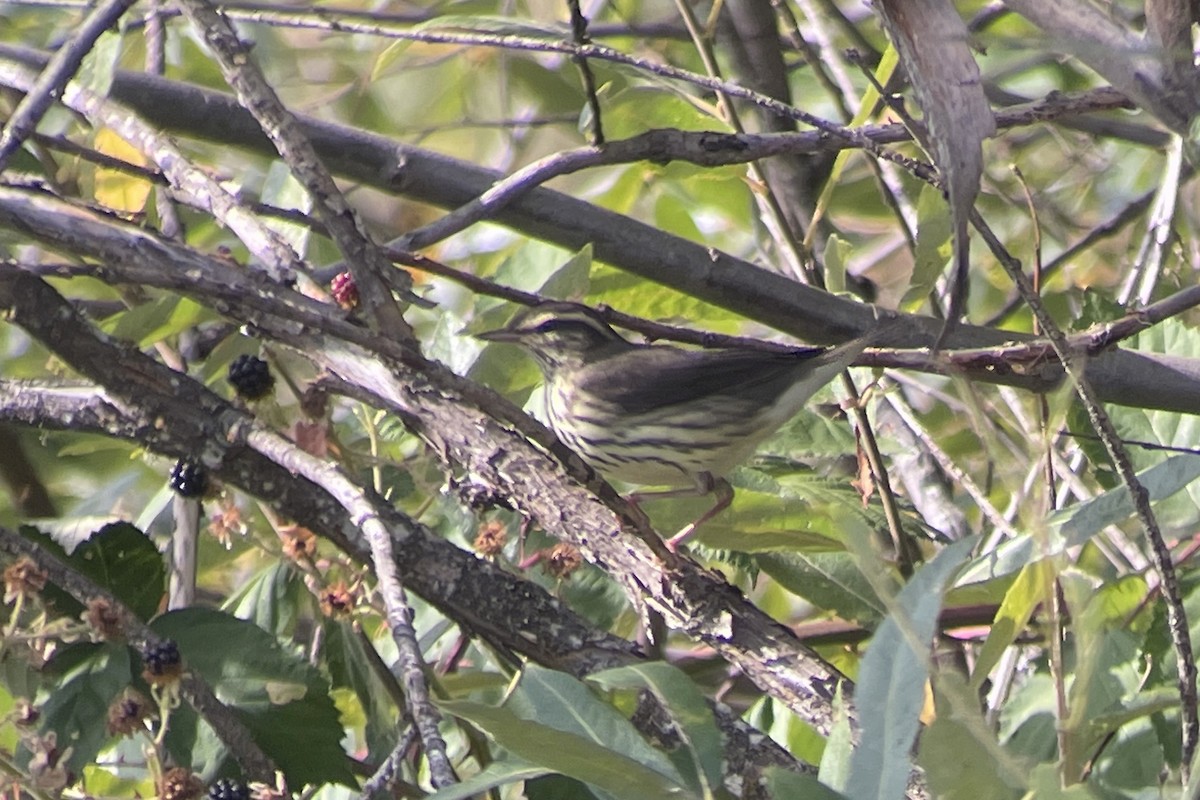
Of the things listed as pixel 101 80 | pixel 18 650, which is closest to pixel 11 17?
pixel 101 80

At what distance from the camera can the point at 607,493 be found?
6.82 ft

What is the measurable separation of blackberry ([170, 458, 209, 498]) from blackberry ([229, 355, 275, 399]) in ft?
0.51

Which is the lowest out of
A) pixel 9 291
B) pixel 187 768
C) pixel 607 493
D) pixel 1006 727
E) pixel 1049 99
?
pixel 187 768

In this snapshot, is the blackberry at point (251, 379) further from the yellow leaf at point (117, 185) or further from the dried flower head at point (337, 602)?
the yellow leaf at point (117, 185)

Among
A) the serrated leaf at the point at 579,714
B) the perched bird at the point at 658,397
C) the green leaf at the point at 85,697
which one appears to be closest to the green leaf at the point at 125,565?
the green leaf at the point at 85,697

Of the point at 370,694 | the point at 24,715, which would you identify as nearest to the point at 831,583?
the point at 370,694

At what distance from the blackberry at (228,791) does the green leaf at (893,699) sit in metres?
0.96

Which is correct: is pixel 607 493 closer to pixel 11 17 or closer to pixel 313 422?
pixel 313 422

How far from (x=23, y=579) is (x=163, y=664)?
22 cm

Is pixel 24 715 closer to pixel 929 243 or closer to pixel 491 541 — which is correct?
pixel 491 541

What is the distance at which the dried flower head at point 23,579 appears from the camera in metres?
1.94

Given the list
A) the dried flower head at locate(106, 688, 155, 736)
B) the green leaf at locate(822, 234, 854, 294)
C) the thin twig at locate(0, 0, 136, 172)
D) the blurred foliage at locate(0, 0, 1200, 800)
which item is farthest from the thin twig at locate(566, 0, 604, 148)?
the dried flower head at locate(106, 688, 155, 736)

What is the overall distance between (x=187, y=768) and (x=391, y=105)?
3.33 m

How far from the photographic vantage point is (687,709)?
4.99 feet
